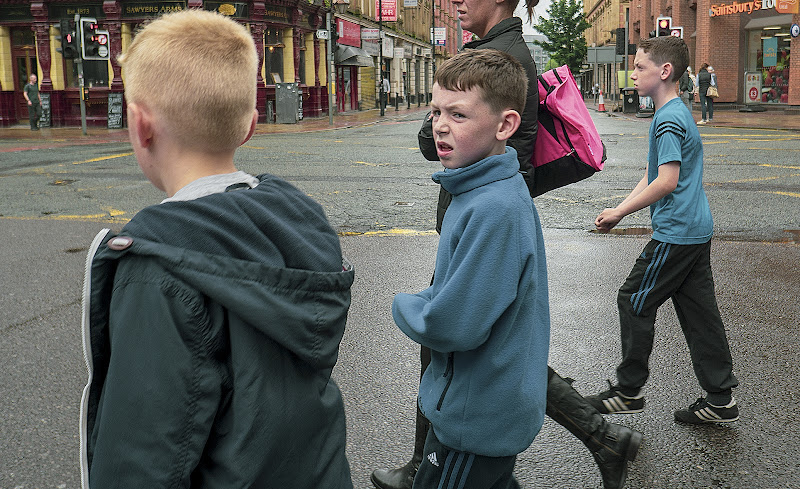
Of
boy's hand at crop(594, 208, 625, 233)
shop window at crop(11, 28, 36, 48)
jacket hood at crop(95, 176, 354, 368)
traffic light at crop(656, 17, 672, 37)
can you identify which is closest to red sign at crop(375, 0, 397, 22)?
shop window at crop(11, 28, 36, 48)

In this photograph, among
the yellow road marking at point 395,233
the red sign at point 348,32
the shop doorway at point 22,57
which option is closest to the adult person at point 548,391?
the yellow road marking at point 395,233

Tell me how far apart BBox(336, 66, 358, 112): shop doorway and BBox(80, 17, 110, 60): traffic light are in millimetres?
18197

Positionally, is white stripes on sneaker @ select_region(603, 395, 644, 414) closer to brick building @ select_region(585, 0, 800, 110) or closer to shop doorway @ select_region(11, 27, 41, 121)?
brick building @ select_region(585, 0, 800, 110)

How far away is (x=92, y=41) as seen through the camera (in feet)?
75.9

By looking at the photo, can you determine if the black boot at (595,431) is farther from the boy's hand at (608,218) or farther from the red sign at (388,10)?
the red sign at (388,10)

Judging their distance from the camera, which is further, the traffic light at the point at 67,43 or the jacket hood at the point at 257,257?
the traffic light at the point at 67,43

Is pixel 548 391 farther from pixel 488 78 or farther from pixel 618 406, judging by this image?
pixel 488 78

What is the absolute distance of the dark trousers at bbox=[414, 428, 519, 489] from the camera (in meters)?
2.02

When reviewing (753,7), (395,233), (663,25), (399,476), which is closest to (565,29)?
(753,7)

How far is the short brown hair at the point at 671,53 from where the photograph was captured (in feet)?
11.2

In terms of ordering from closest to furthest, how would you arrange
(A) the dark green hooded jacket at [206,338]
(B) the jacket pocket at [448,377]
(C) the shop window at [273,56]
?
(A) the dark green hooded jacket at [206,338] → (B) the jacket pocket at [448,377] → (C) the shop window at [273,56]

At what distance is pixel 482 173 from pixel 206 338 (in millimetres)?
951

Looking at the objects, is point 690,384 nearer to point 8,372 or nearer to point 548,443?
point 548,443

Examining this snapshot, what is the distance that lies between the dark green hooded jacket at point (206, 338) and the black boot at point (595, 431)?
147cm
